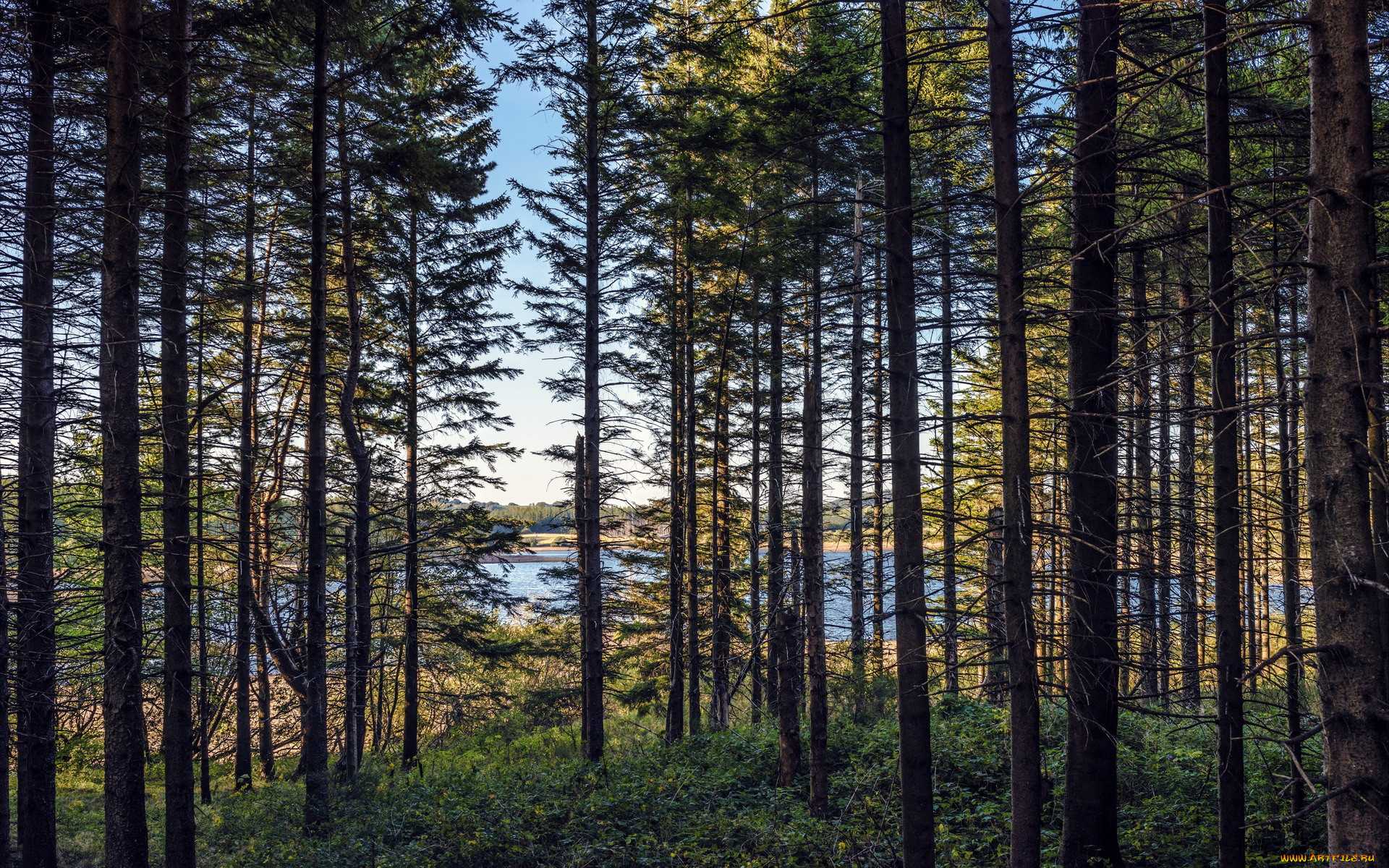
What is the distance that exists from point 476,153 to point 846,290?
12.1 meters

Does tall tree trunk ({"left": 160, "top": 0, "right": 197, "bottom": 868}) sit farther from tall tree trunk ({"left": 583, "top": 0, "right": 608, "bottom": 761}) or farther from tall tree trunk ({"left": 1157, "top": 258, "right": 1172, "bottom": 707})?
tall tree trunk ({"left": 1157, "top": 258, "right": 1172, "bottom": 707})

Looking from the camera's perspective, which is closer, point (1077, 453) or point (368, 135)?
point (1077, 453)

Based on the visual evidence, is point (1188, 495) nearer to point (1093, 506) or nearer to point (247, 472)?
point (1093, 506)

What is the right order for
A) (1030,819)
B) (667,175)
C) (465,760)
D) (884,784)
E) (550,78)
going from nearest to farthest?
(1030,819) → (884,784) → (550,78) → (667,175) → (465,760)

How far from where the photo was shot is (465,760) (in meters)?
16.0

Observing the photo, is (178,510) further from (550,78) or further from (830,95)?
(550,78)

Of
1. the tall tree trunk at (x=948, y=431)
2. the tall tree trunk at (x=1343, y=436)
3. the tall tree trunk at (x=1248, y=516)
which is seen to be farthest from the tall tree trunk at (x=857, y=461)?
the tall tree trunk at (x=1343, y=436)

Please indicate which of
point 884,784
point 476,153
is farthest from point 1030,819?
point 476,153

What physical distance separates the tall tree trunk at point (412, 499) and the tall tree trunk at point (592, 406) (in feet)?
17.9

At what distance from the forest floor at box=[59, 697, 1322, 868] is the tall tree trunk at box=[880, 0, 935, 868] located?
53 centimetres

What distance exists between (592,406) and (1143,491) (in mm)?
9522

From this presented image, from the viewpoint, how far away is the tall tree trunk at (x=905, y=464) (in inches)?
253

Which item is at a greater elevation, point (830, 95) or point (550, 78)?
point (550, 78)

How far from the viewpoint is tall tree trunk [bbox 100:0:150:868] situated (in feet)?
22.1
